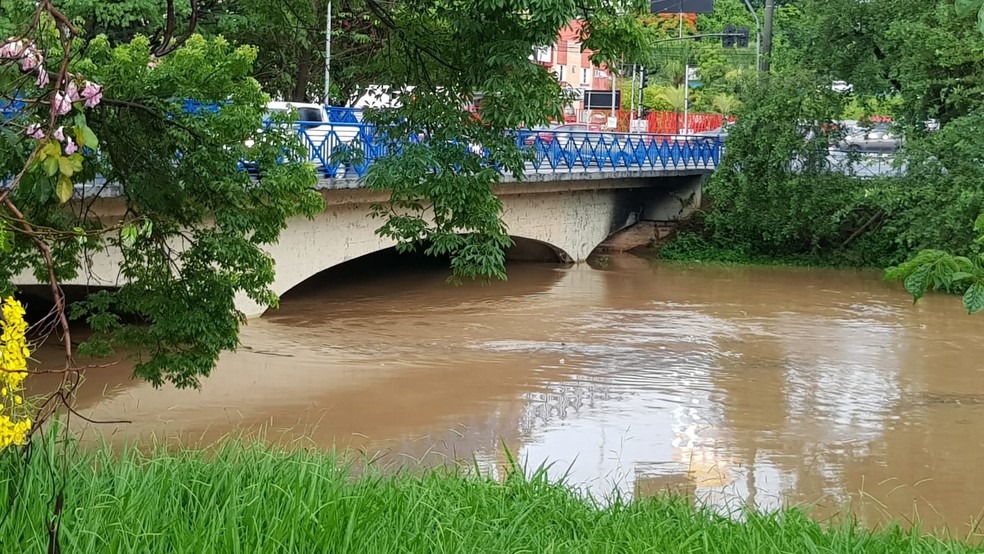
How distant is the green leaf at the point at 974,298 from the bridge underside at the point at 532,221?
8.92 meters

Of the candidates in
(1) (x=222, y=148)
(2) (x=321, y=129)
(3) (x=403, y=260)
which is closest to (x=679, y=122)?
(3) (x=403, y=260)

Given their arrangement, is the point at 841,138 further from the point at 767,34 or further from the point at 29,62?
the point at 29,62

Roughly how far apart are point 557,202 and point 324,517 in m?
22.8

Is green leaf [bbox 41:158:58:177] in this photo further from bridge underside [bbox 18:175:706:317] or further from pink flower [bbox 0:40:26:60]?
bridge underside [bbox 18:175:706:317]

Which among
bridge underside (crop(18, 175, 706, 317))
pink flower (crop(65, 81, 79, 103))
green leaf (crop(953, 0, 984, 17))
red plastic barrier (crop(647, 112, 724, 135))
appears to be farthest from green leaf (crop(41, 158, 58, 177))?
red plastic barrier (crop(647, 112, 724, 135))

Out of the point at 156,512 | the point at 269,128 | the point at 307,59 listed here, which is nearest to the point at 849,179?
the point at 307,59

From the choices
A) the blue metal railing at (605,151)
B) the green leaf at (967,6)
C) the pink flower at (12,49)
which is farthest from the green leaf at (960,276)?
the blue metal railing at (605,151)

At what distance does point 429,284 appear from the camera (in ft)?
79.6

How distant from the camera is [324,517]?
4227 millimetres

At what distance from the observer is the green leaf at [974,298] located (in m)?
3.80

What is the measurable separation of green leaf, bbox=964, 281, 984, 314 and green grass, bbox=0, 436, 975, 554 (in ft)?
6.26

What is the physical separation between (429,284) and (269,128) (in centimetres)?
1519

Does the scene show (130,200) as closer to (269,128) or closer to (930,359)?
Answer: (269,128)

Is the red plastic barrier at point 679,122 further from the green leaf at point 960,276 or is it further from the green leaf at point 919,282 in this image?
the green leaf at point 960,276
